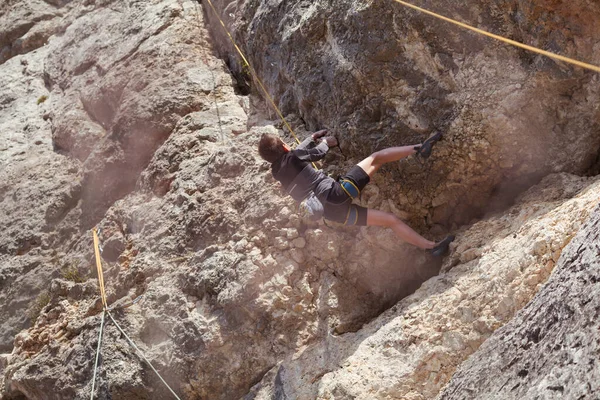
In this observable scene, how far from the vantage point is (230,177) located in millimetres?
6816

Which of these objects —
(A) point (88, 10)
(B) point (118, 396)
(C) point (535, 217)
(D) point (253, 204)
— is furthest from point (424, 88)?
(A) point (88, 10)

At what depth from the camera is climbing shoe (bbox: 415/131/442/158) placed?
5.54 m

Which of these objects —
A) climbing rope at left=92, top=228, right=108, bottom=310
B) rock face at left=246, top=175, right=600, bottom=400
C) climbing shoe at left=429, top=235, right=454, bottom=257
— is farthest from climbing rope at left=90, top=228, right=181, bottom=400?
climbing shoe at left=429, top=235, right=454, bottom=257

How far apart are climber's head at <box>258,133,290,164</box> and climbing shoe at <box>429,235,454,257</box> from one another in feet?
5.20

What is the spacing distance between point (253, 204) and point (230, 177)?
0.56 meters

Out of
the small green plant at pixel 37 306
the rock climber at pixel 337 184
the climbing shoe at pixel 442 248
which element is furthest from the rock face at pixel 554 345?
the small green plant at pixel 37 306

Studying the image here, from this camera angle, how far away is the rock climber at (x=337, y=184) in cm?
545

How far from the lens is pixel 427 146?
18.2 feet

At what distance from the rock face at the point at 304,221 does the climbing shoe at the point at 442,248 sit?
0.14 m

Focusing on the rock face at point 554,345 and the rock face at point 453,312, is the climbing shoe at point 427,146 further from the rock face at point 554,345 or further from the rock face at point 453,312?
the rock face at point 554,345

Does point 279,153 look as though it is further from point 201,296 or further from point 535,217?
point 535,217

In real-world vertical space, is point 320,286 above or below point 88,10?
below

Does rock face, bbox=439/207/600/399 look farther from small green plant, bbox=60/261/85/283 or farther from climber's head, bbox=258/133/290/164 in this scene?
small green plant, bbox=60/261/85/283

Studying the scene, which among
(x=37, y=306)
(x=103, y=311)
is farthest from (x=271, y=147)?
(x=37, y=306)
